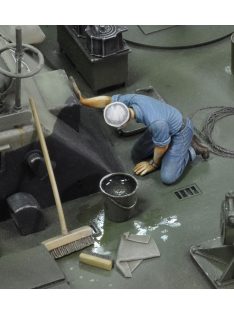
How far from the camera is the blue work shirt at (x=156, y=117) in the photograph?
20.8 feet

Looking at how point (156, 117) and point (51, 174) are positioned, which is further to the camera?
point (156, 117)

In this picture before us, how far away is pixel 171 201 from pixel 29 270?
4.32 ft

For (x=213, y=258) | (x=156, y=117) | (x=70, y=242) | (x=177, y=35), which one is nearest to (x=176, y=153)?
(x=156, y=117)

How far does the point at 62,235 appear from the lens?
19.8 feet

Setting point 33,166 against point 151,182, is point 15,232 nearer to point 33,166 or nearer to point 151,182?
point 33,166

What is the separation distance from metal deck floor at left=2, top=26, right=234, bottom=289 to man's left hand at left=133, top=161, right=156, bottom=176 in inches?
1.9

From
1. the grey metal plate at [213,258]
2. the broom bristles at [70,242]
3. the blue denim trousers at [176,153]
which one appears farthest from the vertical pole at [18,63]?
the grey metal plate at [213,258]

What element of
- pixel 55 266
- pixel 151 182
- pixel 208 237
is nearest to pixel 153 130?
pixel 151 182

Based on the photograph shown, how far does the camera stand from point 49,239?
601 cm

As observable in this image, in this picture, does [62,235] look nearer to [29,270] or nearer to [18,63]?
[29,270]

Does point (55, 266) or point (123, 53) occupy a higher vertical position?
point (123, 53)

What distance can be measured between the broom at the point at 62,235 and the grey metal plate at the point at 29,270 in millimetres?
162

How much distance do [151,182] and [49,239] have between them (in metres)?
1.03

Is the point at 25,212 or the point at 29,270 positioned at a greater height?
the point at 25,212
